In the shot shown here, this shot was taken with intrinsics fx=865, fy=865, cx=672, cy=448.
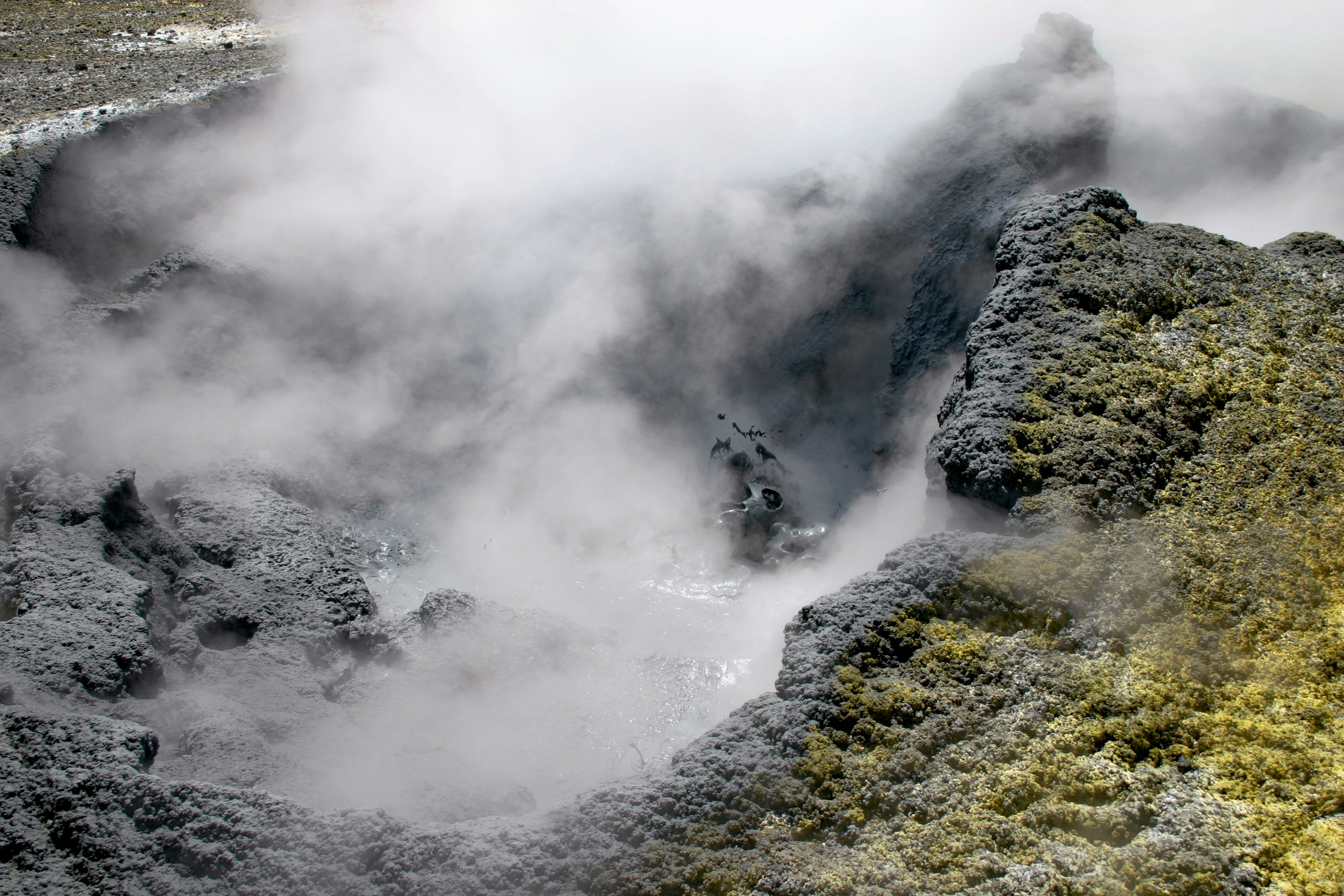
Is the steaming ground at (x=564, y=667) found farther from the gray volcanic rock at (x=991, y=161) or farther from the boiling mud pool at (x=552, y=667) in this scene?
the gray volcanic rock at (x=991, y=161)

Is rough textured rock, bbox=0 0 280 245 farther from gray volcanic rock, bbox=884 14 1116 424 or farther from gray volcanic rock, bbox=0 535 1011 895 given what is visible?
gray volcanic rock, bbox=884 14 1116 424

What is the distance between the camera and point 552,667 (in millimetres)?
5445

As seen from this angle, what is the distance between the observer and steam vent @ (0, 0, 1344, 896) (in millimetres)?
3152

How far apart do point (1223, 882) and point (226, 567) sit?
521 cm

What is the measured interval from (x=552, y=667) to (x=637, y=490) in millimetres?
2277

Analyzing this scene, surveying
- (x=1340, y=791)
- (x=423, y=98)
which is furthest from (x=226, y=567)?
(x=423, y=98)

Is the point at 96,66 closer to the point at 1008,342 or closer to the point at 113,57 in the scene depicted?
the point at 113,57

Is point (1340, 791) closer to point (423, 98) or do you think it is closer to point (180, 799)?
point (180, 799)

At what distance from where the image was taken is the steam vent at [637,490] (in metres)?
3.15

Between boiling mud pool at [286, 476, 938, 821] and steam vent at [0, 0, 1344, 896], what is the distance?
0.12ft

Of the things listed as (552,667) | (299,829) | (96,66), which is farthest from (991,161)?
(96,66)

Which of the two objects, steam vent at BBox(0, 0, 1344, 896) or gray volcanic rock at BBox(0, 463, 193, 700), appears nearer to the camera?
steam vent at BBox(0, 0, 1344, 896)

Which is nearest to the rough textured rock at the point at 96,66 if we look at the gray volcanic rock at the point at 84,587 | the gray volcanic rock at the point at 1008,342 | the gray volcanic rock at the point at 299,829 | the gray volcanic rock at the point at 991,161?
the gray volcanic rock at the point at 84,587

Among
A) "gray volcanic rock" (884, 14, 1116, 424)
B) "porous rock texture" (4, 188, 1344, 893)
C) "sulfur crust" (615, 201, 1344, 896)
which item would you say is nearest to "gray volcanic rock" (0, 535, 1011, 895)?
"porous rock texture" (4, 188, 1344, 893)
